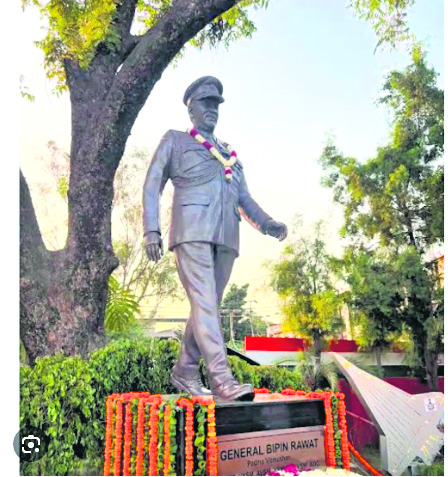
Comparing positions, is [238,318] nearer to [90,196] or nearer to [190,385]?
[90,196]

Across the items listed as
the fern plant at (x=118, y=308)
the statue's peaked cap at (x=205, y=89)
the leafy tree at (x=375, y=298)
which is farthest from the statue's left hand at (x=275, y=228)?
A: the leafy tree at (x=375, y=298)

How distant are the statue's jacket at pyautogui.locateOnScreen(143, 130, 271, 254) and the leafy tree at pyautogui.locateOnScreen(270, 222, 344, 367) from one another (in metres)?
7.03

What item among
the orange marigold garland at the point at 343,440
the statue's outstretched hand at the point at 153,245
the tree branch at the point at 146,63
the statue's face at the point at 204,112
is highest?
the tree branch at the point at 146,63

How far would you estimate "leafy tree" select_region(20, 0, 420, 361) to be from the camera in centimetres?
458

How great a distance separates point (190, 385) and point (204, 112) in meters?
1.78

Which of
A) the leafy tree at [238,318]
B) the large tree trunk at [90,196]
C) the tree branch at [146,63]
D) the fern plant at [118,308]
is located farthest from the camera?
the leafy tree at [238,318]

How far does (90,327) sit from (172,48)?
2.37 m

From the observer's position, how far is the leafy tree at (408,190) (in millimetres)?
10164

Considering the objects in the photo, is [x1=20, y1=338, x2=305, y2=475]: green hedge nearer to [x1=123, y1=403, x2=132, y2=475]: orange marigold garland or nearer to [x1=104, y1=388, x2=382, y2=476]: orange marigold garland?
[x1=104, y1=388, x2=382, y2=476]: orange marigold garland

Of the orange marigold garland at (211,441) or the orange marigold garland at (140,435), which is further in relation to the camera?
the orange marigold garland at (140,435)

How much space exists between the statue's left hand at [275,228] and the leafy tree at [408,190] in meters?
6.41

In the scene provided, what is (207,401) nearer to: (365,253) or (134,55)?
(134,55)

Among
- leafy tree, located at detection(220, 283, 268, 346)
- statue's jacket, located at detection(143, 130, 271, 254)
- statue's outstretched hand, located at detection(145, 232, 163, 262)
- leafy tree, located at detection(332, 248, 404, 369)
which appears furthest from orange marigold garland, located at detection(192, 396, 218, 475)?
leafy tree, located at detection(220, 283, 268, 346)

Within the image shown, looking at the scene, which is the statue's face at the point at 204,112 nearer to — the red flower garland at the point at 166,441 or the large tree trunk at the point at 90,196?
the large tree trunk at the point at 90,196
